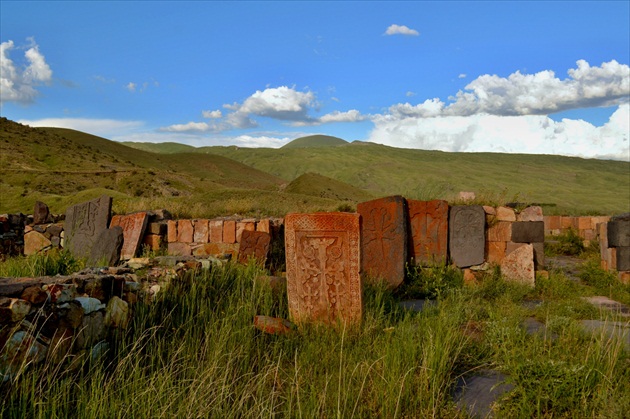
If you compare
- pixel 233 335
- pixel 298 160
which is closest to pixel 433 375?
pixel 233 335

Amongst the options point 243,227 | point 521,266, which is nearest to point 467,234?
point 521,266

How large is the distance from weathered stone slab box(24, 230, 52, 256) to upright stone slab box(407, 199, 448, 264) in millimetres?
8618

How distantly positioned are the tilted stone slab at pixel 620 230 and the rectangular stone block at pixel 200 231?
7993mm

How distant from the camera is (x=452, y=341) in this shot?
14.4ft

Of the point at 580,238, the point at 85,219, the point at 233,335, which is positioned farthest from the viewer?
the point at 580,238

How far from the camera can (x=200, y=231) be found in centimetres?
1012

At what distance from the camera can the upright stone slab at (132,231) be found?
9875 mm

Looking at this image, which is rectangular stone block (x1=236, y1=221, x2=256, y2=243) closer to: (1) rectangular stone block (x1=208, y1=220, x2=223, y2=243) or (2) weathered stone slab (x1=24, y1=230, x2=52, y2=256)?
(1) rectangular stone block (x1=208, y1=220, x2=223, y2=243)

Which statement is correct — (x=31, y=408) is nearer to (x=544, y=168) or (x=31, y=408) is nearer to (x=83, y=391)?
(x=83, y=391)

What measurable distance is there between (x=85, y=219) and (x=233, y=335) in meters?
7.77

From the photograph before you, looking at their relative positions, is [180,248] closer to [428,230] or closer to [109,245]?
[109,245]

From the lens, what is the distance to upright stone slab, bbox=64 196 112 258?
10484mm

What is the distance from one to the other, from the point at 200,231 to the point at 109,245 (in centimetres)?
173

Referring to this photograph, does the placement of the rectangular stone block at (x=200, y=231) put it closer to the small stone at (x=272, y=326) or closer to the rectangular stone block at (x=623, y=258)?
the small stone at (x=272, y=326)
